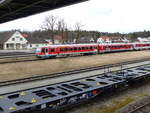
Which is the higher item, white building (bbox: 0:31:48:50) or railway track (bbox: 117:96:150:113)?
white building (bbox: 0:31:48:50)

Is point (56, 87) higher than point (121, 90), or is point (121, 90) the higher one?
point (56, 87)

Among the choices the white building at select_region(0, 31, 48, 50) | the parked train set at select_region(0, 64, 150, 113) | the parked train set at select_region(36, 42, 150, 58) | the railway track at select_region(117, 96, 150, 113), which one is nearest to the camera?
the parked train set at select_region(0, 64, 150, 113)

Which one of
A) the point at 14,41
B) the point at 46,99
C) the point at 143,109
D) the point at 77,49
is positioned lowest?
the point at 143,109

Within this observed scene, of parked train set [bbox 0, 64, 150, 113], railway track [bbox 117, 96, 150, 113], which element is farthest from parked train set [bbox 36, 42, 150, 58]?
railway track [bbox 117, 96, 150, 113]

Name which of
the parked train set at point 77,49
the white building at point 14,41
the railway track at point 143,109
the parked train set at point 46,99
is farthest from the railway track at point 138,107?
the white building at point 14,41

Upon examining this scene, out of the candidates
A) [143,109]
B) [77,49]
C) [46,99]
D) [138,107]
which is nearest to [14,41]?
[77,49]

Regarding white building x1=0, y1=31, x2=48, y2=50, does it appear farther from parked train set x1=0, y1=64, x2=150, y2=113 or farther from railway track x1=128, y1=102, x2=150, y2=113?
railway track x1=128, y1=102, x2=150, y2=113

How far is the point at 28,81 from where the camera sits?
14312 millimetres

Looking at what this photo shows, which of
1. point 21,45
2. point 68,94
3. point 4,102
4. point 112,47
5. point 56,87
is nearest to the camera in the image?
point 4,102

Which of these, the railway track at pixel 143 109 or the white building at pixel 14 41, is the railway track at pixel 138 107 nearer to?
the railway track at pixel 143 109

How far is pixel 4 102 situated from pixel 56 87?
3.20 m

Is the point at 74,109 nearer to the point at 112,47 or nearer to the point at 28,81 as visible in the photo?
the point at 28,81

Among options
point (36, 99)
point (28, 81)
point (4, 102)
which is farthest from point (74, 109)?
point (28, 81)

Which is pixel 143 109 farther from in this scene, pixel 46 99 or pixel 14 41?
pixel 14 41
